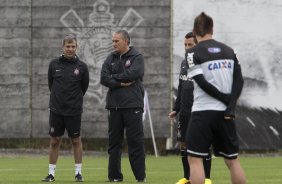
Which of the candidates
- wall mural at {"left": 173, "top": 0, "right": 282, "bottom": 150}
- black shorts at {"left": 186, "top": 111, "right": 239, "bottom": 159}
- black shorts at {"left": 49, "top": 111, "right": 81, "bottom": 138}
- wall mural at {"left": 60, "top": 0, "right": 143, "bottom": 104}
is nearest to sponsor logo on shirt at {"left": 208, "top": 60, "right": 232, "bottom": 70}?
black shorts at {"left": 186, "top": 111, "right": 239, "bottom": 159}

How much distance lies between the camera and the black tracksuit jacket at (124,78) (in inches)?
593

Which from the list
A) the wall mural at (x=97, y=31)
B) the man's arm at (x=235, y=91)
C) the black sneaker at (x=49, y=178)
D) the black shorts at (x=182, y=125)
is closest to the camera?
the man's arm at (x=235, y=91)

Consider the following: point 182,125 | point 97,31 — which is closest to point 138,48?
point 97,31

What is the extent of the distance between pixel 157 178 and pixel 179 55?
944cm

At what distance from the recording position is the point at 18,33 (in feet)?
83.6

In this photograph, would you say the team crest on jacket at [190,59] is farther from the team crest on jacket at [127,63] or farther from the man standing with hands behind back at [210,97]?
the team crest on jacket at [127,63]

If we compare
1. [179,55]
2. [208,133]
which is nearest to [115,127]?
[208,133]

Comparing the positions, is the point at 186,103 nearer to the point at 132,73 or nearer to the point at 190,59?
the point at 132,73

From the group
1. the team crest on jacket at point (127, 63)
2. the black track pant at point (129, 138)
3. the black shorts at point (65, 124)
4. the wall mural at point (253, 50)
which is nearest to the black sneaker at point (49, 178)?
the black shorts at point (65, 124)

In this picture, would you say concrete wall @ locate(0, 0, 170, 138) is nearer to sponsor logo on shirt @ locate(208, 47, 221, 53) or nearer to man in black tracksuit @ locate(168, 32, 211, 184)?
man in black tracksuit @ locate(168, 32, 211, 184)

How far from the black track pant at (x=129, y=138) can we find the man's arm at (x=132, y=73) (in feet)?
1.51

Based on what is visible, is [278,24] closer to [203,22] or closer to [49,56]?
[49,56]

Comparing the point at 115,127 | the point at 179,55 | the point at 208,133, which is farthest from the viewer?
the point at 179,55

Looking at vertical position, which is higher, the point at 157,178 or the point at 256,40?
the point at 256,40
